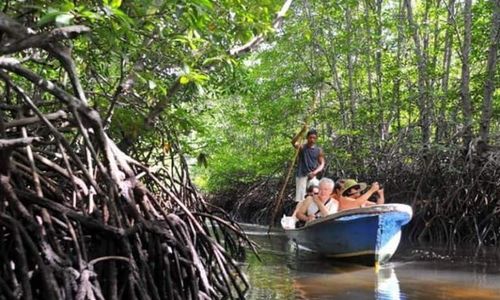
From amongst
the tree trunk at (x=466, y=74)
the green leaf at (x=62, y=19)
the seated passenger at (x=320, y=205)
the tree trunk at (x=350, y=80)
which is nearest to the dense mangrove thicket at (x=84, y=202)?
the green leaf at (x=62, y=19)

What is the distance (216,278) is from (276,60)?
10.8 metres

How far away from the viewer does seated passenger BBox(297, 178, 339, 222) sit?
764 centimetres

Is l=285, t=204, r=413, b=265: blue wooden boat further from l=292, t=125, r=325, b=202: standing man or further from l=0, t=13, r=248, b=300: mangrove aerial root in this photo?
l=0, t=13, r=248, b=300: mangrove aerial root

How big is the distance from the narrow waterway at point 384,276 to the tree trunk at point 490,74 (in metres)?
1.85

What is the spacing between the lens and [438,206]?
10094 millimetres

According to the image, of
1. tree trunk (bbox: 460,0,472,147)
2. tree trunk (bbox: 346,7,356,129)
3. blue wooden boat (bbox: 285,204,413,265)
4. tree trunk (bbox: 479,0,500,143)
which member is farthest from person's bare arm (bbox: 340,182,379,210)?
tree trunk (bbox: 346,7,356,129)

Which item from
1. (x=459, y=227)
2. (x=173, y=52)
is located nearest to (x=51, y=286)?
(x=173, y=52)

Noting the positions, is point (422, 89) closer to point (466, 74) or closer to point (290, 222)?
point (466, 74)

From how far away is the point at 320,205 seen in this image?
302 inches

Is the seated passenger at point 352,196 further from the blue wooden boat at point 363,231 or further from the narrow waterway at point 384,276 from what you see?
the narrow waterway at point 384,276

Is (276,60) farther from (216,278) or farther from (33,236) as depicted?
(33,236)

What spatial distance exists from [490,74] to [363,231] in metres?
4.06

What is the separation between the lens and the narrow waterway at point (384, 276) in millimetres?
5504

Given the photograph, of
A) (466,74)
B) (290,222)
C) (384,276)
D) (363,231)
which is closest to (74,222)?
(384,276)
